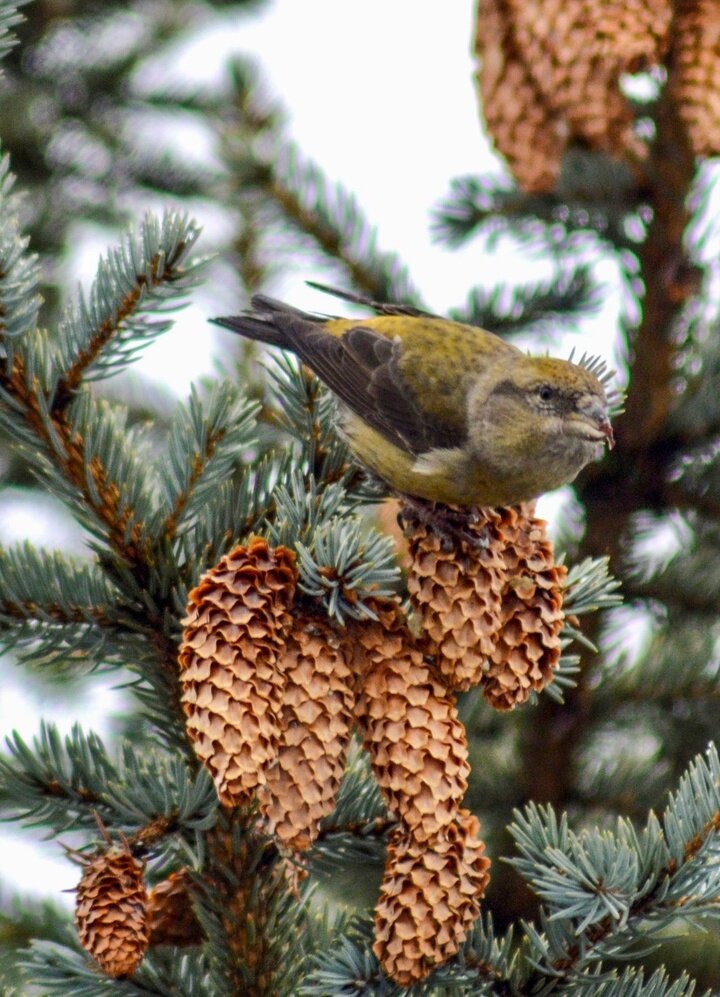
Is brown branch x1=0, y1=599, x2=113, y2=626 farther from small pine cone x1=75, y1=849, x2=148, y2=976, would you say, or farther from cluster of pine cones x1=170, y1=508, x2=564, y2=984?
small pine cone x1=75, y1=849, x2=148, y2=976

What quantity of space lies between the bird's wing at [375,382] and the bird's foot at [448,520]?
0.85 feet

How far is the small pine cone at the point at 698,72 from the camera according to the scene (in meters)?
2.66

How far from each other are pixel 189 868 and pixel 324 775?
0.99 ft

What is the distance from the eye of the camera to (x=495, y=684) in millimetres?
1822

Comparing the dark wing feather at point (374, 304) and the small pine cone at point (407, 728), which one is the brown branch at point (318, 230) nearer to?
the dark wing feather at point (374, 304)

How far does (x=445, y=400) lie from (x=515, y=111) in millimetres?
703

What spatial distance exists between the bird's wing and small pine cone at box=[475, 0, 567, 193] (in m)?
0.55

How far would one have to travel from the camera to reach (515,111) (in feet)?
9.29

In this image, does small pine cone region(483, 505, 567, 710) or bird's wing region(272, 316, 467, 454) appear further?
bird's wing region(272, 316, 467, 454)

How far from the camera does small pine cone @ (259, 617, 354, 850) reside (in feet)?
5.30

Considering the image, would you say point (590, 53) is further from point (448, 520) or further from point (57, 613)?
point (57, 613)

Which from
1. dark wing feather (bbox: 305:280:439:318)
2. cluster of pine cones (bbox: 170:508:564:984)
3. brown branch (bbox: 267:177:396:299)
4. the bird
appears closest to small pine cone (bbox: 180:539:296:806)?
cluster of pine cones (bbox: 170:508:564:984)

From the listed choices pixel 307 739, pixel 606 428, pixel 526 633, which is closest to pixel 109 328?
pixel 307 739

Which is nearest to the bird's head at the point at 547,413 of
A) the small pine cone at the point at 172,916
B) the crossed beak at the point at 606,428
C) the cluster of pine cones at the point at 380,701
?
the crossed beak at the point at 606,428
